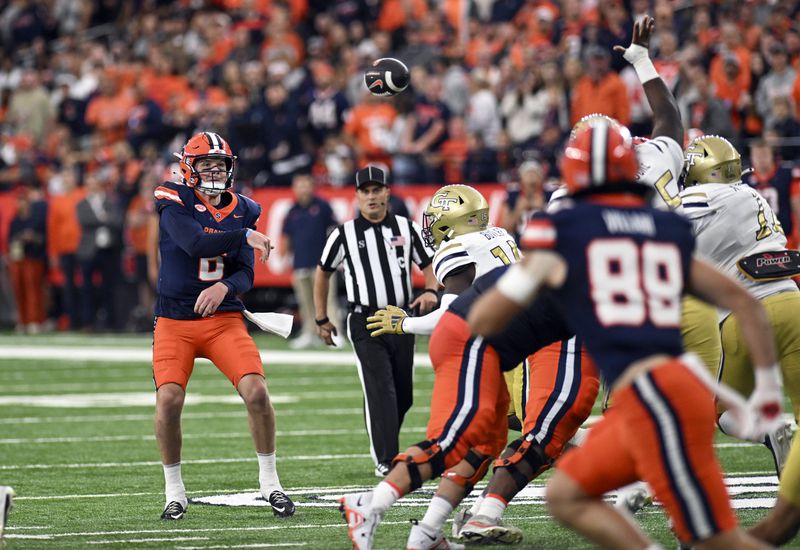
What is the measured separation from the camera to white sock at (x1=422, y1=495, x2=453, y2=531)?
222 inches

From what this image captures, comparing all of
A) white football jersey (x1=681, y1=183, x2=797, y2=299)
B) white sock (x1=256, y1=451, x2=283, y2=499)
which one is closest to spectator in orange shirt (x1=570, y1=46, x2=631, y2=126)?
white football jersey (x1=681, y1=183, x2=797, y2=299)

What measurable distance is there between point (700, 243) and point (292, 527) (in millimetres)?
2275

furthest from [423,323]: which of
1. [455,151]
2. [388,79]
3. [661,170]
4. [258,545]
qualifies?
[455,151]

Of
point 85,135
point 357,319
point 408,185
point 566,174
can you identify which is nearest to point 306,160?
point 408,185

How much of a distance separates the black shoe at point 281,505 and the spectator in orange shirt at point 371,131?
1001 cm

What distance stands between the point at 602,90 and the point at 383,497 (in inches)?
378

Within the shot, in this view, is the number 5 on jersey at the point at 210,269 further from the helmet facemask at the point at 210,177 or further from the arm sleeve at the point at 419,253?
the arm sleeve at the point at 419,253

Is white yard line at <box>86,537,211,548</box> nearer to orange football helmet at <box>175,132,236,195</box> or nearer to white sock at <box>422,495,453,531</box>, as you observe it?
white sock at <box>422,495,453,531</box>

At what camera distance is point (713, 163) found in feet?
22.8

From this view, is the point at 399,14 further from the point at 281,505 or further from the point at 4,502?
the point at 4,502

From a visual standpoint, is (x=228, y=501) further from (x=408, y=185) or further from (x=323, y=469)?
(x=408, y=185)

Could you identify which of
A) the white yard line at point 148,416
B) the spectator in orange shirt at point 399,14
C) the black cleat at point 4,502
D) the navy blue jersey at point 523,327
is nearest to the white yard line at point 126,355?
the white yard line at point 148,416

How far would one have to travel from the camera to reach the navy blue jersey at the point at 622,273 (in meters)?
4.26

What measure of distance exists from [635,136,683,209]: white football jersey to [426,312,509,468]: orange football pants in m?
1.24
